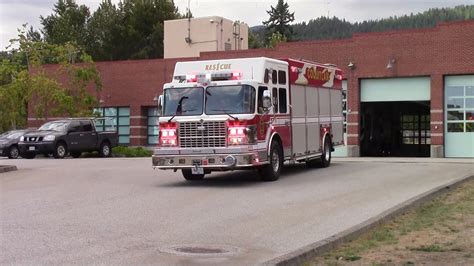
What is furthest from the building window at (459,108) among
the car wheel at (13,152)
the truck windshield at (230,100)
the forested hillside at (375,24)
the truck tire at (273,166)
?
the car wheel at (13,152)

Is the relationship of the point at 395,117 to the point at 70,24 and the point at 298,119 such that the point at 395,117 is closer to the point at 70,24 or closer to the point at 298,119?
the point at 298,119

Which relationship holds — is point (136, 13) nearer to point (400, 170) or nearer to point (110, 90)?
point (110, 90)

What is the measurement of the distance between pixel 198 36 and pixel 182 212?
1351 inches

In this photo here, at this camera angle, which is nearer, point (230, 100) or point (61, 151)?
point (230, 100)

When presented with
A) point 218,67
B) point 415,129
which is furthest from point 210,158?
point 415,129

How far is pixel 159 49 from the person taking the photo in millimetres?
67750

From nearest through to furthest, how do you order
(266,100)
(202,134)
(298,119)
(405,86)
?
(202,134), (266,100), (298,119), (405,86)

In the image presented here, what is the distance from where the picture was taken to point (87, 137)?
30.9 m

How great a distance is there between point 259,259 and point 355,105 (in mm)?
24974

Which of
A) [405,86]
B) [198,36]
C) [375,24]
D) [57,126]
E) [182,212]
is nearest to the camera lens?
[182,212]

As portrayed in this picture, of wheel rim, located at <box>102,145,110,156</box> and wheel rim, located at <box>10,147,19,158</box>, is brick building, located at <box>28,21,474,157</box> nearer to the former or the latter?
wheel rim, located at <box>102,145,110,156</box>

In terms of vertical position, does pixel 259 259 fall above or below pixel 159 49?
below

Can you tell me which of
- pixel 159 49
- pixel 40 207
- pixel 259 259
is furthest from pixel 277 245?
pixel 159 49

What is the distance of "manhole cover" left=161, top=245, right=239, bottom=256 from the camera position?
7.75 meters
